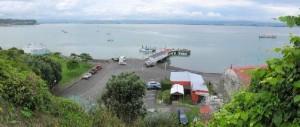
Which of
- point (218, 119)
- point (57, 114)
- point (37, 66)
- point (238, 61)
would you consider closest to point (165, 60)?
point (238, 61)

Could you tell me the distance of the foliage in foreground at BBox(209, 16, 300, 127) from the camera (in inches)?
112

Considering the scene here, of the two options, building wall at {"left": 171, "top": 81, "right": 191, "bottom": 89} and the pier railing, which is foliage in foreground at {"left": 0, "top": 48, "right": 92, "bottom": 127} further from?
the pier railing

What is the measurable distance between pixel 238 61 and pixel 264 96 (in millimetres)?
64433

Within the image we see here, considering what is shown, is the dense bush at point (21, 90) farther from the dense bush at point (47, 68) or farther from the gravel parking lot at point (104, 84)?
the dense bush at point (47, 68)

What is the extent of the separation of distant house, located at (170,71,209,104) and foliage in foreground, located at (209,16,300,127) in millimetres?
25321

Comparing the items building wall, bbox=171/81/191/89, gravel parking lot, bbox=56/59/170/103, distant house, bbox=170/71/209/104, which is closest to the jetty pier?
gravel parking lot, bbox=56/59/170/103

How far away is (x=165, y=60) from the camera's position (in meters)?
65.5

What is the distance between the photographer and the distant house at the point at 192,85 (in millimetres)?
28922

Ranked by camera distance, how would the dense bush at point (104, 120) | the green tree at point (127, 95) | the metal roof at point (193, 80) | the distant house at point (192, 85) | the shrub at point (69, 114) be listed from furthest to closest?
A: the metal roof at point (193, 80) < the distant house at point (192, 85) < the green tree at point (127, 95) < the shrub at point (69, 114) < the dense bush at point (104, 120)

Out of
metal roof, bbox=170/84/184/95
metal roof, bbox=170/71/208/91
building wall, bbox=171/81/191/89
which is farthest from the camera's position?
building wall, bbox=171/81/191/89

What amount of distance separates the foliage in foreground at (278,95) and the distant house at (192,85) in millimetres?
25321

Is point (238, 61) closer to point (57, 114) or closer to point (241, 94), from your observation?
point (57, 114)

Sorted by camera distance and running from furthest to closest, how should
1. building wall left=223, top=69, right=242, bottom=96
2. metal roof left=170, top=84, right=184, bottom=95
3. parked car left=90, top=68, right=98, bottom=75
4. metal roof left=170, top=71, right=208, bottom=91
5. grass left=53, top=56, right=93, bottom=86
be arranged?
1. parked car left=90, top=68, right=98, bottom=75
2. grass left=53, top=56, right=93, bottom=86
3. metal roof left=170, top=71, right=208, bottom=91
4. building wall left=223, top=69, right=242, bottom=96
5. metal roof left=170, top=84, right=184, bottom=95

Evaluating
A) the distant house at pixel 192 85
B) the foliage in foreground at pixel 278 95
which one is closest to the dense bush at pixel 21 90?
the foliage in foreground at pixel 278 95
